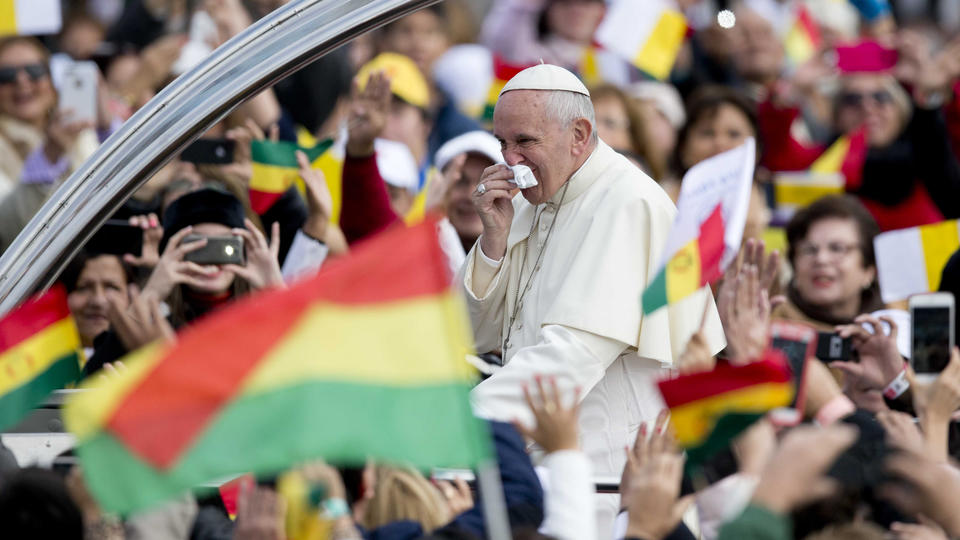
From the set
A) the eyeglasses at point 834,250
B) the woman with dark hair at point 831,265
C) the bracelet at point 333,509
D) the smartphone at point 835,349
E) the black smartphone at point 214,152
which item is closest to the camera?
the bracelet at point 333,509

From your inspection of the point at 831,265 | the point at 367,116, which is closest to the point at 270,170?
the point at 367,116

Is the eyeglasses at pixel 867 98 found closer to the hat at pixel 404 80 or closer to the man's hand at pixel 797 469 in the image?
the hat at pixel 404 80

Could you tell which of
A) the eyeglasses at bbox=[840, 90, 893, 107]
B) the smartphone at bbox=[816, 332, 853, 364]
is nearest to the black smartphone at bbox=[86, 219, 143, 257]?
the smartphone at bbox=[816, 332, 853, 364]

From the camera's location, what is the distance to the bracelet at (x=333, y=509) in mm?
4562

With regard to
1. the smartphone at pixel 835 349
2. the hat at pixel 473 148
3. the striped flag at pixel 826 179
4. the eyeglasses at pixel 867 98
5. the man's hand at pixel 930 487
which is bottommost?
the man's hand at pixel 930 487

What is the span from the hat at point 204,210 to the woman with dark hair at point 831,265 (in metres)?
2.42

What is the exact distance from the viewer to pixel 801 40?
13367 mm

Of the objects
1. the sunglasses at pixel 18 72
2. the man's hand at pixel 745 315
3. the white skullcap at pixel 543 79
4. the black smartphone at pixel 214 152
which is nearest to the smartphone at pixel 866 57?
the black smartphone at pixel 214 152

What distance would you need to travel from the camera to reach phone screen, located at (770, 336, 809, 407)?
560cm

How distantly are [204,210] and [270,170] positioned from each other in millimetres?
716

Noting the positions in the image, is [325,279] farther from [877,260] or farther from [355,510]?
→ [877,260]

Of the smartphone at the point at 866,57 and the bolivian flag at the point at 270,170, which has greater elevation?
the smartphone at the point at 866,57

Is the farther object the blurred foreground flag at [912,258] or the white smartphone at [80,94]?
the white smartphone at [80,94]

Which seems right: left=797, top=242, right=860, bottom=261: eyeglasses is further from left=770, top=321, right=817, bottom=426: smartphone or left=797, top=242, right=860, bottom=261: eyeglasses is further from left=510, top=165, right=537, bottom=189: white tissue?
left=510, top=165, right=537, bottom=189: white tissue
